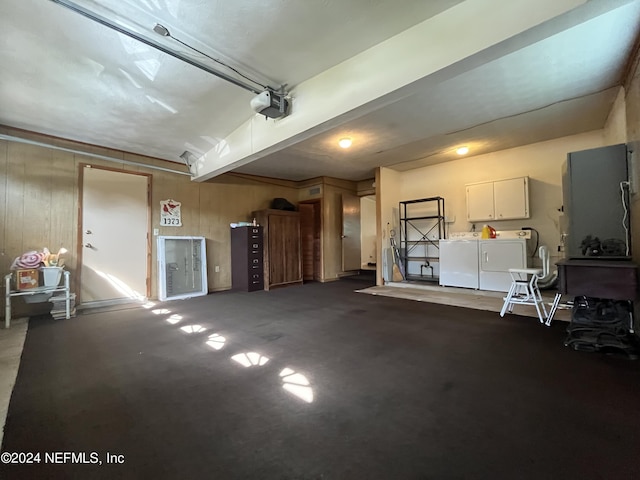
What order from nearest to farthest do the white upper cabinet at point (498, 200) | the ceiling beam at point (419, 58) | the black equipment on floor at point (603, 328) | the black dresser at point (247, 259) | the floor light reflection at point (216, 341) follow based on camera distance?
1. the ceiling beam at point (419, 58)
2. the black equipment on floor at point (603, 328)
3. the floor light reflection at point (216, 341)
4. the white upper cabinet at point (498, 200)
5. the black dresser at point (247, 259)

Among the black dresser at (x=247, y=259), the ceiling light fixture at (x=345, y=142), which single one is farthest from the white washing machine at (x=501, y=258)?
the black dresser at (x=247, y=259)

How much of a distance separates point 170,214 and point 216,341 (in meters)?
3.31

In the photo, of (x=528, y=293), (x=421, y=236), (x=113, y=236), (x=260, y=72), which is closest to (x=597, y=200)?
(x=528, y=293)

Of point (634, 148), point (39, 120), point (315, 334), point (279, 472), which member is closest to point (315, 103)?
point (315, 334)

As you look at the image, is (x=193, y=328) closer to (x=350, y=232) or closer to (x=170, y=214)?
(x=170, y=214)

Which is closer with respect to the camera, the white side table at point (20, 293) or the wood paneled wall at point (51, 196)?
the white side table at point (20, 293)

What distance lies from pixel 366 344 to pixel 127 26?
3133 mm

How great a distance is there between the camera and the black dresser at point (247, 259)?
5539 mm

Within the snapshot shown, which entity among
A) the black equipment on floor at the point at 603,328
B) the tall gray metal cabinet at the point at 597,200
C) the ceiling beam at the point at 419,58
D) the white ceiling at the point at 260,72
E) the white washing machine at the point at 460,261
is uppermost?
the white ceiling at the point at 260,72

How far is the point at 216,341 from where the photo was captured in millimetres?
2684

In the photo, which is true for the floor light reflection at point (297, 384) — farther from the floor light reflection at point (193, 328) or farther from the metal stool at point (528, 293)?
the metal stool at point (528, 293)

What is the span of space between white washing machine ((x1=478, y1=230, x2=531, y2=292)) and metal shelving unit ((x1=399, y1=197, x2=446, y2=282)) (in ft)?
3.77

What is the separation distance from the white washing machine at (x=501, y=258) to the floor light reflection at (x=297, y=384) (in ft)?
13.1

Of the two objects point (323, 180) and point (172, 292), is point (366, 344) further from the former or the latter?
point (323, 180)
